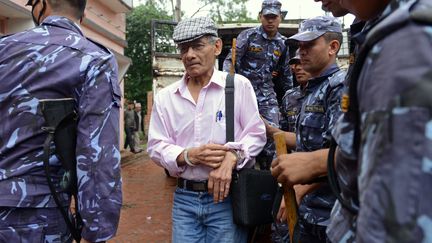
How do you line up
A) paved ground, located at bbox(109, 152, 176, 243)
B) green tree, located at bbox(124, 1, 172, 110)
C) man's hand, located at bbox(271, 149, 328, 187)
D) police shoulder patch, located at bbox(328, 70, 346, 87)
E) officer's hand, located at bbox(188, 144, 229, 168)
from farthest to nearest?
green tree, located at bbox(124, 1, 172, 110) → paved ground, located at bbox(109, 152, 176, 243) → officer's hand, located at bbox(188, 144, 229, 168) → police shoulder patch, located at bbox(328, 70, 346, 87) → man's hand, located at bbox(271, 149, 328, 187)

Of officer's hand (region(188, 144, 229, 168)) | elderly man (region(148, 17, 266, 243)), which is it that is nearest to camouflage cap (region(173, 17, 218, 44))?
elderly man (region(148, 17, 266, 243))

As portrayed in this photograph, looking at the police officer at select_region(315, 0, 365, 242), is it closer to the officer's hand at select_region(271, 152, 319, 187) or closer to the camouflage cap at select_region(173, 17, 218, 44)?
the officer's hand at select_region(271, 152, 319, 187)

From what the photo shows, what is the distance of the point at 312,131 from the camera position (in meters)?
2.25

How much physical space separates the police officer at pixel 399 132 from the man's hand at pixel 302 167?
849mm

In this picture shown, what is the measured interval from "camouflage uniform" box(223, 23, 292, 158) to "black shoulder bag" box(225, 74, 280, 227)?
2342 millimetres

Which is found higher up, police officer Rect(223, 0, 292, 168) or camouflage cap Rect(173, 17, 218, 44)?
camouflage cap Rect(173, 17, 218, 44)

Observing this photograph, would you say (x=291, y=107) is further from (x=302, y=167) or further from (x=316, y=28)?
(x=302, y=167)

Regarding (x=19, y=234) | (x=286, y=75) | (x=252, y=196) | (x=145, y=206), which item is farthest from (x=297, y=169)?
(x=145, y=206)

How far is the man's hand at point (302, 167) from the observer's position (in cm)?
171

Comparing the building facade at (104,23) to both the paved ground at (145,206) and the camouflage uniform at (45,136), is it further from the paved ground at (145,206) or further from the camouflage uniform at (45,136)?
the camouflage uniform at (45,136)

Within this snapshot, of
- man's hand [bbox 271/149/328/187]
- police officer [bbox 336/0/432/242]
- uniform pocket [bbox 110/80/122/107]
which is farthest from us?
uniform pocket [bbox 110/80/122/107]

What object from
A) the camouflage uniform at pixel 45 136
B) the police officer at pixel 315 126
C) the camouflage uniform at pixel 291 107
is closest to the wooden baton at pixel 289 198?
the police officer at pixel 315 126

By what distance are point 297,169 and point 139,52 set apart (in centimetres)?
2763

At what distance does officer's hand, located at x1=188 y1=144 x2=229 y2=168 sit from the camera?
240 centimetres
